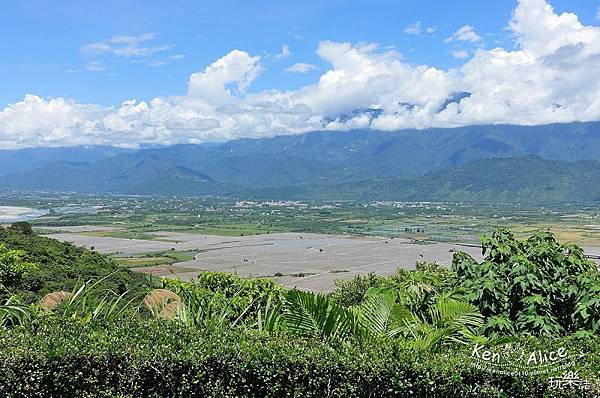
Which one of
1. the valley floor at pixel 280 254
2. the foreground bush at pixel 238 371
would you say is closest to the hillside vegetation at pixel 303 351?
the foreground bush at pixel 238 371

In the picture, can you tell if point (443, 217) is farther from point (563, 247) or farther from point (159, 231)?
point (563, 247)

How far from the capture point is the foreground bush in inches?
152

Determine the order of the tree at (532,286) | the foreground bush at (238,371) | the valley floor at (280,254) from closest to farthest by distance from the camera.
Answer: the foreground bush at (238,371) → the tree at (532,286) → the valley floor at (280,254)

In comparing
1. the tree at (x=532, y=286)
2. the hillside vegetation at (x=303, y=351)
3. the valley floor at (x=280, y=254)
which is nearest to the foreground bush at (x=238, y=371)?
the hillside vegetation at (x=303, y=351)

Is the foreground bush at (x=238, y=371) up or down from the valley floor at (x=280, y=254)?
up

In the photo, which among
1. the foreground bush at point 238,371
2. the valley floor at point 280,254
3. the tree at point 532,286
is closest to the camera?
the foreground bush at point 238,371

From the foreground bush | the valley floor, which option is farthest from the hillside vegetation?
the valley floor

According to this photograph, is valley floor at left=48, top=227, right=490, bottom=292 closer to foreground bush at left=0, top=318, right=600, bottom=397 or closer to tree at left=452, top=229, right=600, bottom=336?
tree at left=452, top=229, right=600, bottom=336

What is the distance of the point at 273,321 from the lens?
498cm

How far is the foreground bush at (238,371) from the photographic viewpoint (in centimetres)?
385

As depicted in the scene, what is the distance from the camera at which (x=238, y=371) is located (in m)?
3.96

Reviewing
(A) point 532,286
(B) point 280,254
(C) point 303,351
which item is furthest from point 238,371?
(B) point 280,254

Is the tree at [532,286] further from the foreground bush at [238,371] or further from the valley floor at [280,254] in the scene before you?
the valley floor at [280,254]

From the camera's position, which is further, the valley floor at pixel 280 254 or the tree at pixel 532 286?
the valley floor at pixel 280 254
